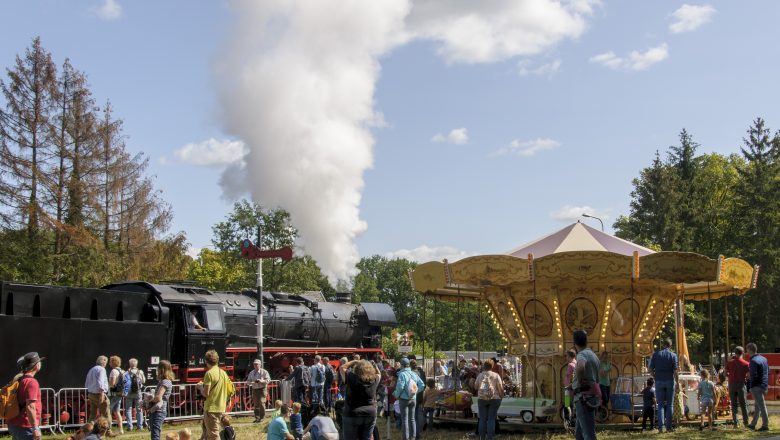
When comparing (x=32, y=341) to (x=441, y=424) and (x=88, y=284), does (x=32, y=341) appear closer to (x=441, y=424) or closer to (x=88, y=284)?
(x=441, y=424)

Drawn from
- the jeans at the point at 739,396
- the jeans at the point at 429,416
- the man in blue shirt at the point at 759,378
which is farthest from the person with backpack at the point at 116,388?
the man in blue shirt at the point at 759,378

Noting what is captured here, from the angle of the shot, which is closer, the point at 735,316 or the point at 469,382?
the point at 469,382

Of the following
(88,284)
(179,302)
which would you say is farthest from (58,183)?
(179,302)

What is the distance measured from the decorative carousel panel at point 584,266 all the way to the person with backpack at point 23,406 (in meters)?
10.0

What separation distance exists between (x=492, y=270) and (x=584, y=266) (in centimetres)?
185

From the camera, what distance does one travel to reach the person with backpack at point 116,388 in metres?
16.0

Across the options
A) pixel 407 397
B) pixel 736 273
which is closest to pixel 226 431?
pixel 407 397

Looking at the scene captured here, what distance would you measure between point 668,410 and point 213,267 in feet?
140

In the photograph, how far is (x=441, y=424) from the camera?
17.6m

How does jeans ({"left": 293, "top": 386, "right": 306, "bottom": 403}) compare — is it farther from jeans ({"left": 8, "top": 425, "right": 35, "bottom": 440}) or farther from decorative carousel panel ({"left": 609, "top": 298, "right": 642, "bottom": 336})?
jeans ({"left": 8, "top": 425, "right": 35, "bottom": 440})

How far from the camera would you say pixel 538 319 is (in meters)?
18.0

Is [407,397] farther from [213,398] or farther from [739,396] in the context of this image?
[739,396]

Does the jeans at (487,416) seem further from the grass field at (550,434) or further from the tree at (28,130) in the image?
the tree at (28,130)

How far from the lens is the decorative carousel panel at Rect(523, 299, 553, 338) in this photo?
58.5 ft
